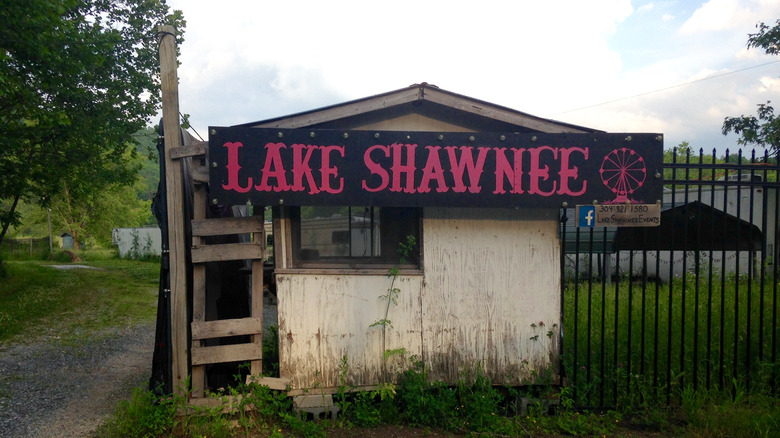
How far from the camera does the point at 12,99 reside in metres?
9.16

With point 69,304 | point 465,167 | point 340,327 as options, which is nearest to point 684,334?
point 465,167

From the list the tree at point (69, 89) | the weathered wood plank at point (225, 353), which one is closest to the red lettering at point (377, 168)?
the weathered wood plank at point (225, 353)

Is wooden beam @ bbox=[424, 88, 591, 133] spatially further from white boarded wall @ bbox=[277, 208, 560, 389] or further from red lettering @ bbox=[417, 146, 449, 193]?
white boarded wall @ bbox=[277, 208, 560, 389]

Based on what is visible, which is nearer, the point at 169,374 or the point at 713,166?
the point at 713,166

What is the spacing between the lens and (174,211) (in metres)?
4.78

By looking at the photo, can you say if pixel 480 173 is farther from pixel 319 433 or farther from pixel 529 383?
pixel 319 433

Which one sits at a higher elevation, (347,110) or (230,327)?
(347,110)

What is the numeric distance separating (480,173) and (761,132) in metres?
19.2

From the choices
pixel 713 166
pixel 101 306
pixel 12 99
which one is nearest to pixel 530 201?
pixel 713 166

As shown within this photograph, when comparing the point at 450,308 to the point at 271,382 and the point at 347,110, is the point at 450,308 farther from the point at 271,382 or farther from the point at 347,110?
the point at 347,110

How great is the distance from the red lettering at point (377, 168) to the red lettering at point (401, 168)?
2.5 inches

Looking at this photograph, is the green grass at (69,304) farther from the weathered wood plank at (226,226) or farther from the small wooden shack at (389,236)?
the small wooden shack at (389,236)

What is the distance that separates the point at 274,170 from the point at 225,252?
95 cm

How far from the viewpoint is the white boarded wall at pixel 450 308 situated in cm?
486
